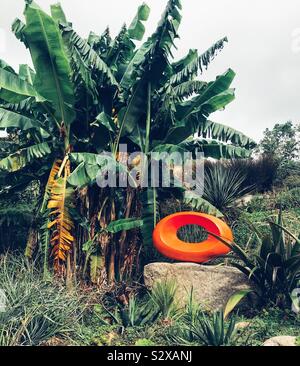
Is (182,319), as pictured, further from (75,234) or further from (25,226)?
(25,226)

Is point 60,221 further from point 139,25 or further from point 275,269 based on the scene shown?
point 139,25

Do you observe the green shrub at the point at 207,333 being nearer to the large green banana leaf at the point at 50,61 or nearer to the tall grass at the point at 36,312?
the tall grass at the point at 36,312

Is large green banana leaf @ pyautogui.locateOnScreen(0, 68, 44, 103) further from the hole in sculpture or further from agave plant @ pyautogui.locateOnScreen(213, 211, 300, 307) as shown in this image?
agave plant @ pyautogui.locateOnScreen(213, 211, 300, 307)

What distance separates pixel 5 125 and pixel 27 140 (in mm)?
1487

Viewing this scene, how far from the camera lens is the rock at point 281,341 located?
7.46 m

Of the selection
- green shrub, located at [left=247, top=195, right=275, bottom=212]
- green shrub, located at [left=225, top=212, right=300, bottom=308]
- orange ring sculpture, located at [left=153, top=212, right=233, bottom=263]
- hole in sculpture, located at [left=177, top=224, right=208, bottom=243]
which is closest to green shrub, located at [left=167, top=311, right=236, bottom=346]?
green shrub, located at [left=225, top=212, right=300, bottom=308]

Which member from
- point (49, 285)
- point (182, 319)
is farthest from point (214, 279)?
point (49, 285)

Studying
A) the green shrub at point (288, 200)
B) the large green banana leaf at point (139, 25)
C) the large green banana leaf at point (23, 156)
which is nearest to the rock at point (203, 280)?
the large green banana leaf at point (23, 156)

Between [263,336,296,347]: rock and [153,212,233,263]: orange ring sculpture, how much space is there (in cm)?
280

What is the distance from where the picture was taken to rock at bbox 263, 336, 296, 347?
294 inches

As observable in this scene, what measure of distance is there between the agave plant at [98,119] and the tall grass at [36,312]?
1.34 m

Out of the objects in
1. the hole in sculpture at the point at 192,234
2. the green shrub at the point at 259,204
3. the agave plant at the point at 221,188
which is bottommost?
the hole in sculpture at the point at 192,234

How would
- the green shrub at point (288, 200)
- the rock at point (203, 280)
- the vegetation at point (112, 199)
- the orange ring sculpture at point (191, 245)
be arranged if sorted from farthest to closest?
1. the green shrub at point (288, 200)
2. the orange ring sculpture at point (191, 245)
3. the rock at point (203, 280)
4. the vegetation at point (112, 199)

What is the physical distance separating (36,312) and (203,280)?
3.64 m
